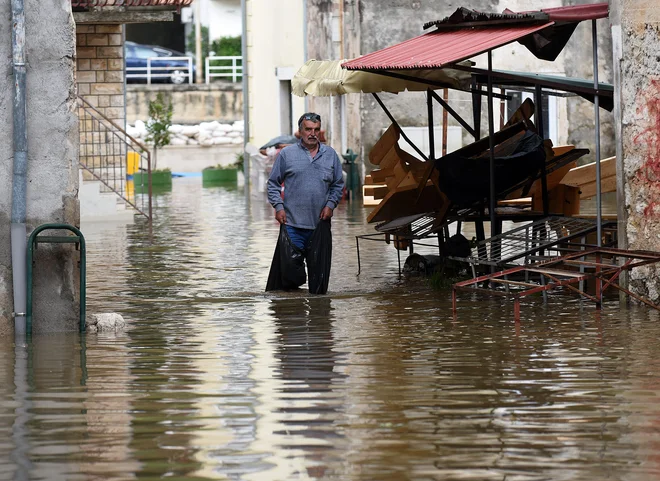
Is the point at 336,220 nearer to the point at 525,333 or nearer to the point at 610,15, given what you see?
the point at 610,15

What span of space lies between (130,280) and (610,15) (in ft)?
17.0

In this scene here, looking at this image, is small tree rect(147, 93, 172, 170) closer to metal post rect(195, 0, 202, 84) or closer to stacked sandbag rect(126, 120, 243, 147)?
stacked sandbag rect(126, 120, 243, 147)

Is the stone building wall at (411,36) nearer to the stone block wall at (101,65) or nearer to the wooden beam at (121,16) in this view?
the stone block wall at (101,65)

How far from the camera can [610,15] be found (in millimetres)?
10992

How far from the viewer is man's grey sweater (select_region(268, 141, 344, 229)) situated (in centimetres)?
1185

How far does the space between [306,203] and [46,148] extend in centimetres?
290

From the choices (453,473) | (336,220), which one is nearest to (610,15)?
(453,473)

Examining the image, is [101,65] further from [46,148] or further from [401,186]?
[46,148]

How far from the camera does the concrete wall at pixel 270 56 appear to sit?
32.4 meters

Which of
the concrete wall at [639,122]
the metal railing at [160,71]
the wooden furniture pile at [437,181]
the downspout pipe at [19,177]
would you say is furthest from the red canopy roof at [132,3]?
the metal railing at [160,71]

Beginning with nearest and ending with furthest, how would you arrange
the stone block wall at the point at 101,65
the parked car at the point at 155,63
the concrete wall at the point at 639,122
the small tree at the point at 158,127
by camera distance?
the concrete wall at the point at 639,122 < the stone block wall at the point at 101,65 < the small tree at the point at 158,127 < the parked car at the point at 155,63

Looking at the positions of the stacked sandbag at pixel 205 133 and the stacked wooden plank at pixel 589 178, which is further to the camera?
the stacked sandbag at pixel 205 133

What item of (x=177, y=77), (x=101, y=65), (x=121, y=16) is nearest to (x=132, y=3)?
(x=121, y=16)

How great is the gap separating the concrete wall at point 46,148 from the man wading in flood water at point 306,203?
102 inches
